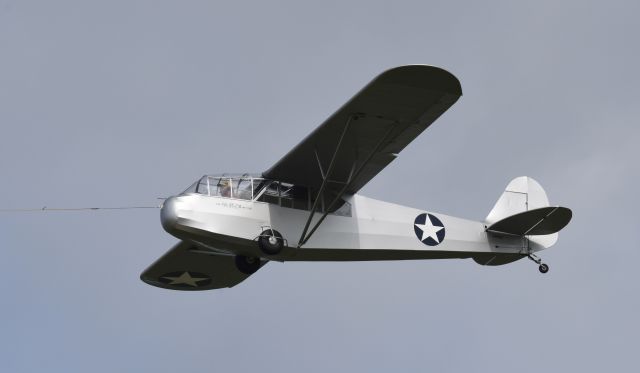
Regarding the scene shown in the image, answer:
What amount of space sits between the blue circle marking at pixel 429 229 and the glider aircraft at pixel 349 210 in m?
0.02

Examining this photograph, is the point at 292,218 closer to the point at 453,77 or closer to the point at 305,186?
the point at 305,186

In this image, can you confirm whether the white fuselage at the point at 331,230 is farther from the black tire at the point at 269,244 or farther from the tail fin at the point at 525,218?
the tail fin at the point at 525,218

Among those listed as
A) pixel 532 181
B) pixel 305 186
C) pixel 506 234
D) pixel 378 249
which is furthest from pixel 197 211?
pixel 532 181

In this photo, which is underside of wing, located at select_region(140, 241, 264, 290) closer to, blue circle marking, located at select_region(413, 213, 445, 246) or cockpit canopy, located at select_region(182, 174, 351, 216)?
cockpit canopy, located at select_region(182, 174, 351, 216)

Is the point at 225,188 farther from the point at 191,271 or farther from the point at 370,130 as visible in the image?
the point at 191,271

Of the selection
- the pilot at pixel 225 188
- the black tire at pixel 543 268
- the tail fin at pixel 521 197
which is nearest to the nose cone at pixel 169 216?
the pilot at pixel 225 188

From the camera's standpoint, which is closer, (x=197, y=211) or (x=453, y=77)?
(x=453, y=77)

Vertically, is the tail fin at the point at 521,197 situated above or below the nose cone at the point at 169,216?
above

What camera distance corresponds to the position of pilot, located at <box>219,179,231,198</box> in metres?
20.4

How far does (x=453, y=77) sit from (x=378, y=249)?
4.56 meters

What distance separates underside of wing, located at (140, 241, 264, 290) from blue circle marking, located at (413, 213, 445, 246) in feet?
14.0

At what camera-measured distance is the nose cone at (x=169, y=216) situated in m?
19.8

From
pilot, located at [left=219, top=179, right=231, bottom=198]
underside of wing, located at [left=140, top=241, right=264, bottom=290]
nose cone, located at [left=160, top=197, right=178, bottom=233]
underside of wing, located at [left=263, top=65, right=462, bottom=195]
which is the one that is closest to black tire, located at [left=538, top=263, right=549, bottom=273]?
underside of wing, located at [left=263, top=65, right=462, bottom=195]

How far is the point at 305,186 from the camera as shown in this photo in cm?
2112
